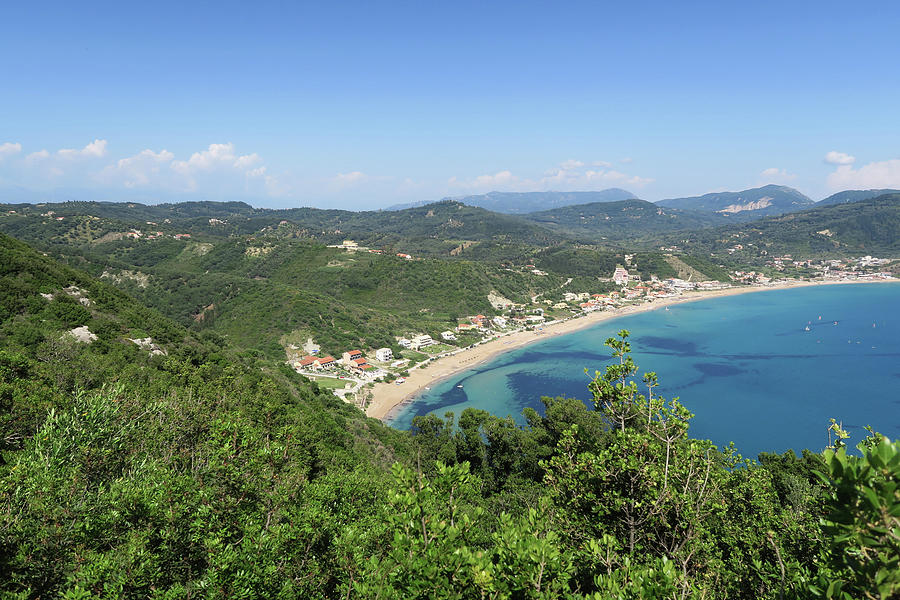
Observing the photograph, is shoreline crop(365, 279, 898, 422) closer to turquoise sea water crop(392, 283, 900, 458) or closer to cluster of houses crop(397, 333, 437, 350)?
turquoise sea water crop(392, 283, 900, 458)

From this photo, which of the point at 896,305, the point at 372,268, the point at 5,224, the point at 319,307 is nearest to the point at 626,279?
the point at 896,305

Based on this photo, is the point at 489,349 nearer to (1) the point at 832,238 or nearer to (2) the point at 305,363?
(2) the point at 305,363

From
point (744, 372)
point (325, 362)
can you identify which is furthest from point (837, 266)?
point (325, 362)

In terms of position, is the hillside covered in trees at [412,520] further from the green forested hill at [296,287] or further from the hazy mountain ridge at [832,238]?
the hazy mountain ridge at [832,238]

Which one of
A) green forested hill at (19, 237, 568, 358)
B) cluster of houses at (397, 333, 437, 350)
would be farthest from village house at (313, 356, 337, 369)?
cluster of houses at (397, 333, 437, 350)

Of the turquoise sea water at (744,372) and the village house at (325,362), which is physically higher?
the village house at (325,362)

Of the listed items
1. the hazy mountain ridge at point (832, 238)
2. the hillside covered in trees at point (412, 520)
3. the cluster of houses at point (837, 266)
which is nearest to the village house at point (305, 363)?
the hillside covered in trees at point (412, 520)

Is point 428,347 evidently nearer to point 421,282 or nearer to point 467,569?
point 421,282
